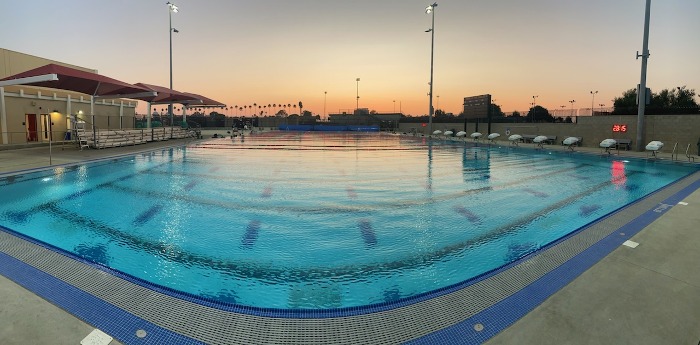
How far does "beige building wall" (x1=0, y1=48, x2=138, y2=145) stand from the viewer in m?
19.0

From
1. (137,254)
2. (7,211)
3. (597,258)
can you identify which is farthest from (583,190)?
(7,211)

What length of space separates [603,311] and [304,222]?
178 inches

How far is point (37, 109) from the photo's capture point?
2081 centimetres

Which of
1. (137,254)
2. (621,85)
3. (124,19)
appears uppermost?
(124,19)

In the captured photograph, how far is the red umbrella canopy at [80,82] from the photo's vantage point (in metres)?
13.8

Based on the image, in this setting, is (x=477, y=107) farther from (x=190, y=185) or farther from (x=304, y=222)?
(x=304, y=222)

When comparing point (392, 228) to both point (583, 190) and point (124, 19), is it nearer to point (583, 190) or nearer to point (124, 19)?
point (583, 190)

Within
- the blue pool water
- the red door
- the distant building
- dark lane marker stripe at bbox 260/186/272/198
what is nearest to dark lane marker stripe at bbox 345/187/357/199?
the blue pool water

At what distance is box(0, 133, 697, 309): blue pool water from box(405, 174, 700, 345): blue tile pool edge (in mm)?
794

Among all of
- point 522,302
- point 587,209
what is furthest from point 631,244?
point 587,209

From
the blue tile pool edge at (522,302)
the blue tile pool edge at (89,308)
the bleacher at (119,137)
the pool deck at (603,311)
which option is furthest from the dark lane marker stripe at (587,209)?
the bleacher at (119,137)

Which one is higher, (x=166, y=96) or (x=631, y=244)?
(x=166, y=96)

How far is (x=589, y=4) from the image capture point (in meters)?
21.6

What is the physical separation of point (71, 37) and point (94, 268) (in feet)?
104
